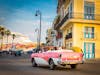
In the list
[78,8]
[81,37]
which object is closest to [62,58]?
[81,37]

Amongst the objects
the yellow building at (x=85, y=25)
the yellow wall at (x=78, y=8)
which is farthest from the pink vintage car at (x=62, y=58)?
the yellow wall at (x=78, y=8)

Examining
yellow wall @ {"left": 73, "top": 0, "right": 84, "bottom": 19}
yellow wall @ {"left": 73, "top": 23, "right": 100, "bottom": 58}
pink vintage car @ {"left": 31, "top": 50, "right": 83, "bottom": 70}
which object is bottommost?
pink vintage car @ {"left": 31, "top": 50, "right": 83, "bottom": 70}

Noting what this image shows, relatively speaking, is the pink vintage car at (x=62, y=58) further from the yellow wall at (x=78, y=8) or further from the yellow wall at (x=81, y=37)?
the yellow wall at (x=78, y=8)

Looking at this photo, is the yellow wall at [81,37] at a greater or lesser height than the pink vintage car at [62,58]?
greater

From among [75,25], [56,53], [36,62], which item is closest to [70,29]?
[75,25]

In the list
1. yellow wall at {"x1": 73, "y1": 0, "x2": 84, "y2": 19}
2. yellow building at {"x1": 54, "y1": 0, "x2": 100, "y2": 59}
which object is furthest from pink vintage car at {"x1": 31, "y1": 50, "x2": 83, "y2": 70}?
yellow wall at {"x1": 73, "y1": 0, "x2": 84, "y2": 19}

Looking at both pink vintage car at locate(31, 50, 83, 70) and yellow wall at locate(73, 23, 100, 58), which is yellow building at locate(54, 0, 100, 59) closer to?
yellow wall at locate(73, 23, 100, 58)

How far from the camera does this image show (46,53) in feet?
71.4

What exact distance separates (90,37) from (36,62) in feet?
78.9

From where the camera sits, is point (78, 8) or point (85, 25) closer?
point (78, 8)

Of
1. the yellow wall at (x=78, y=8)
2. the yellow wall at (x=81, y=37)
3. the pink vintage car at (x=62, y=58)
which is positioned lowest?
the pink vintage car at (x=62, y=58)

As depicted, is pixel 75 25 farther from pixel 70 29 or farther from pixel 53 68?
pixel 53 68

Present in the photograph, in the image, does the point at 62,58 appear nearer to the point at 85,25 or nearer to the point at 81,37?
the point at 81,37

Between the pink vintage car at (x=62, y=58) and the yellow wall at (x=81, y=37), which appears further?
the yellow wall at (x=81, y=37)
